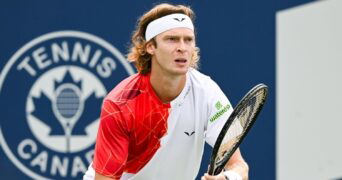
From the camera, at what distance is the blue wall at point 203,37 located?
20.8 ft

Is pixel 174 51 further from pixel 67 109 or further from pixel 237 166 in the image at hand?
pixel 67 109

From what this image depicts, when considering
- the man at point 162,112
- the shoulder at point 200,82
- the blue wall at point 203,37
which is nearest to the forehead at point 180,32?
the man at point 162,112

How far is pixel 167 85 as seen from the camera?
4.63 metres

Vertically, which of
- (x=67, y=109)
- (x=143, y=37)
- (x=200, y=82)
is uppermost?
(x=143, y=37)

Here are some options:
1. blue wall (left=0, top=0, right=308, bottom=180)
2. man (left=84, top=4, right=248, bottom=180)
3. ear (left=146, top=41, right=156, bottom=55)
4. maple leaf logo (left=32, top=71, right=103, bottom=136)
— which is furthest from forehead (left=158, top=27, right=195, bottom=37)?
maple leaf logo (left=32, top=71, right=103, bottom=136)

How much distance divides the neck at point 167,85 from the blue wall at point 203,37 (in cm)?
176

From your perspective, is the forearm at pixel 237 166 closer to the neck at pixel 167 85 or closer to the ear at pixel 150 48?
the neck at pixel 167 85

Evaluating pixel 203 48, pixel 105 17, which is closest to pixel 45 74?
pixel 105 17

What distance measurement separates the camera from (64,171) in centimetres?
639

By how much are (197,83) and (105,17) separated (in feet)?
6.18

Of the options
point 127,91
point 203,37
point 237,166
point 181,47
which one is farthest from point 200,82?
point 203,37

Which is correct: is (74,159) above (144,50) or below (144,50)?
below

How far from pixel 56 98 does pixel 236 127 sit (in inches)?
89.3

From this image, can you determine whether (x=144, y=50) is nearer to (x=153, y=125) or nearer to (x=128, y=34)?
(x=153, y=125)
